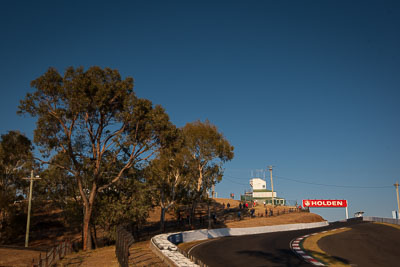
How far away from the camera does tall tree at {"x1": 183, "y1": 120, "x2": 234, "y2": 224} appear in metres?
52.3

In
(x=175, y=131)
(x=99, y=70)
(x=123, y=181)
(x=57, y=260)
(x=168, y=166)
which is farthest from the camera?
(x=168, y=166)

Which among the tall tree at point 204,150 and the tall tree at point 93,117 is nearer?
the tall tree at point 93,117

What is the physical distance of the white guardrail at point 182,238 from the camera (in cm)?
1652

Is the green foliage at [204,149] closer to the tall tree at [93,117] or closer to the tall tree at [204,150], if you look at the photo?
the tall tree at [204,150]

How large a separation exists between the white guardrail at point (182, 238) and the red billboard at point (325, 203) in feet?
83.4

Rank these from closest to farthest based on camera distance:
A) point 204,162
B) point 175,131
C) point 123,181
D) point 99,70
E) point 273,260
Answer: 1. point 273,260
2. point 99,70
3. point 175,131
4. point 123,181
5. point 204,162

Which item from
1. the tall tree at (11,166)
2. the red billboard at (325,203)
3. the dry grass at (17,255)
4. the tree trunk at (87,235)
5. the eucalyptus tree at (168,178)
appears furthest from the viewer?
the red billboard at (325,203)

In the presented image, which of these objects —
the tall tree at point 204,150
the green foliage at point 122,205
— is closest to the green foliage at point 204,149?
the tall tree at point 204,150

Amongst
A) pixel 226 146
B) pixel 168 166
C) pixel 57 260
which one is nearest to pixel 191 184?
pixel 168 166

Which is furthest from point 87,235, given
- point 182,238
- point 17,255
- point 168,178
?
point 168,178

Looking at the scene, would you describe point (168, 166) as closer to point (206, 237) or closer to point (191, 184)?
point (191, 184)

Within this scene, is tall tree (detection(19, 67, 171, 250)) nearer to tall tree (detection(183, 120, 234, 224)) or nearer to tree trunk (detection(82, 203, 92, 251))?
tree trunk (detection(82, 203, 92, 251))

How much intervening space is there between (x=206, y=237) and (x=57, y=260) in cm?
1620

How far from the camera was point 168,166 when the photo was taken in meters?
46.1
